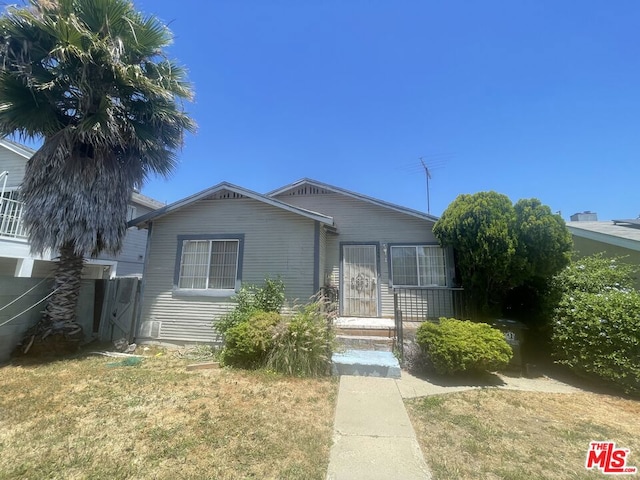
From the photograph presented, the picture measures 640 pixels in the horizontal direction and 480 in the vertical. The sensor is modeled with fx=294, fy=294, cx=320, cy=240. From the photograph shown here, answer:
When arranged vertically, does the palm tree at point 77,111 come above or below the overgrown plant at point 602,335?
above

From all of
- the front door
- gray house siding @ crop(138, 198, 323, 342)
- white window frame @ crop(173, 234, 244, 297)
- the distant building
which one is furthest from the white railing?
the distant building

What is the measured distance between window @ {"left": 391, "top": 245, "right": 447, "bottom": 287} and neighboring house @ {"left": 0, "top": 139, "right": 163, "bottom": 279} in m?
8.55

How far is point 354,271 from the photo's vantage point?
9773mm

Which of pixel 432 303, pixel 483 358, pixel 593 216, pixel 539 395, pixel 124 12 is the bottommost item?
pixel 539 395

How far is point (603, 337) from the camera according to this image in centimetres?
545

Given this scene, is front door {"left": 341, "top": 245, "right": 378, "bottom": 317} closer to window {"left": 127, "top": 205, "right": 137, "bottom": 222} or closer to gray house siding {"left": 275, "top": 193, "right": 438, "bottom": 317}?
gray house siding {"left": 275, "top": 193, "right": 438, "bottom": 317}

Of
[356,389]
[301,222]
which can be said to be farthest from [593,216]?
[356,389]

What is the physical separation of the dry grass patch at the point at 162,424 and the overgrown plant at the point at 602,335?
4877 millimetres

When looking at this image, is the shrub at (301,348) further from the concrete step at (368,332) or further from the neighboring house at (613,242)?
the neighboring house at (613,242)

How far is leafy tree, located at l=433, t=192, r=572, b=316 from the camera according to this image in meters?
6.94

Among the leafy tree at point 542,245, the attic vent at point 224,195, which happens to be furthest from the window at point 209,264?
the leafy tree at point 542,245

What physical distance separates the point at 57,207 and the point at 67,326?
115 inches

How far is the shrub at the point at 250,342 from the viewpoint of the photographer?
241 inches

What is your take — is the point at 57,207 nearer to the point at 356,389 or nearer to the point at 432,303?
the point at 356,389
